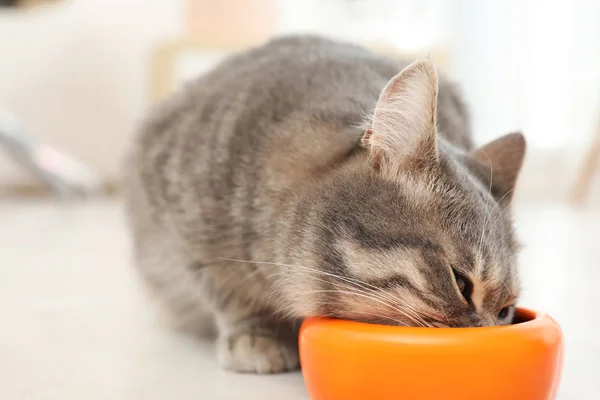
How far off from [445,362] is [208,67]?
252cm

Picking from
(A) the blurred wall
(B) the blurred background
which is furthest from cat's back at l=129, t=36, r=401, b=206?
(A) the blurred wall

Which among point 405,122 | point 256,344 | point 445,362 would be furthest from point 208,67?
point 445,362

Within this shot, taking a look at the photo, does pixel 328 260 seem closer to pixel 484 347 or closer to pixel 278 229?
pixel 278 229

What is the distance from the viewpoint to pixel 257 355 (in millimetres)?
1284

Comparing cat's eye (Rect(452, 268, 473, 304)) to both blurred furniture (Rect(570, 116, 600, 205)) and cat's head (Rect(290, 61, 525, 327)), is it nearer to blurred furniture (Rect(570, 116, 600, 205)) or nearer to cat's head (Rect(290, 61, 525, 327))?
cat's head (Rect(290, 61, 525, 327))

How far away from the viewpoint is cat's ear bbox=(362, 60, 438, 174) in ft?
3.38

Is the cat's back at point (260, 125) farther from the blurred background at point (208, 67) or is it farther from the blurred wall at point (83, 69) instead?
the blurred wall at point (83, 69)

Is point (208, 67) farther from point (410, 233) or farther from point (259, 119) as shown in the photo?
point (410, 233)

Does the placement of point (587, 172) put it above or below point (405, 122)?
below

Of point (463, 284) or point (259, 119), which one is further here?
point (259, 119)

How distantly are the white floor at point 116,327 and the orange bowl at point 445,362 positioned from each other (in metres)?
0.21

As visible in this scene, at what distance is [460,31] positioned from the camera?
4.52 meters

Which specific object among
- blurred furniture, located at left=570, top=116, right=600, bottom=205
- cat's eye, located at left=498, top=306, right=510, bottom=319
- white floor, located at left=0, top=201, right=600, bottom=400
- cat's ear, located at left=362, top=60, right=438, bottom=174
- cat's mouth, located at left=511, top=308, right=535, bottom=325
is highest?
cat's ear, located at left=362, top=60, right=438, bottom=174

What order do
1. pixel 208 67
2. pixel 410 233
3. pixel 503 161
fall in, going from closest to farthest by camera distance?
pixel 410 233 < pixel 503 161 < pixel 208 67
